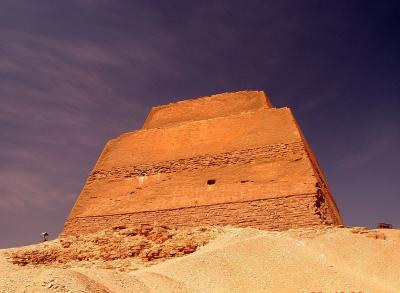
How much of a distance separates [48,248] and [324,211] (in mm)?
8467

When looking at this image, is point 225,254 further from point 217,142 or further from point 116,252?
point 217,142

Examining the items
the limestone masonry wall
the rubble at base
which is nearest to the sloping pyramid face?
the limestone masonry wall

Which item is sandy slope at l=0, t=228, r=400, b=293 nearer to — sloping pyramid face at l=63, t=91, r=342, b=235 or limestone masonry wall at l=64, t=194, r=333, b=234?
limestone masonry wall at l=64, t=194, r=333, b=234

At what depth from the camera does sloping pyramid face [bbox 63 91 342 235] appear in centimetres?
1445

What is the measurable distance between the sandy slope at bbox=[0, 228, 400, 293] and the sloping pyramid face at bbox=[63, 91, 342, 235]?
65.0 inches

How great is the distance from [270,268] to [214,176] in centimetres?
594

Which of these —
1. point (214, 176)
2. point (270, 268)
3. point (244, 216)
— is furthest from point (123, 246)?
point (270, 268)

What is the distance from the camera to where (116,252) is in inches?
509

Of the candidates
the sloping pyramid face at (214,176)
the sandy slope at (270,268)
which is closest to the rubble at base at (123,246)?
the sandy slope at (270,268)

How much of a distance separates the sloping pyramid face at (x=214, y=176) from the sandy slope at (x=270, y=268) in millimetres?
1652

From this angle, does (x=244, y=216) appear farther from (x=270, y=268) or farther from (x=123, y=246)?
(x=270, y=268)

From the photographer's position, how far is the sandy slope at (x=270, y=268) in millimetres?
8914

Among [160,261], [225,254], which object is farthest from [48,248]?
[225,254]

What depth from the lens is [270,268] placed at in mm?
10508
